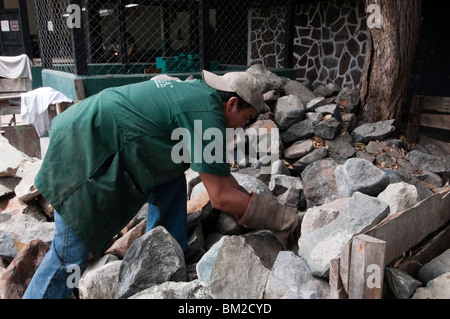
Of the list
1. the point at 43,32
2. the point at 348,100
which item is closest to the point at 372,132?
the point at 348,100

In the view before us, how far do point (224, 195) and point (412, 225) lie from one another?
108 cm

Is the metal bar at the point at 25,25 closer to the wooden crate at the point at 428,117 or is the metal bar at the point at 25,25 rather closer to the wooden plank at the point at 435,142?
the wooden crate at the point at 428,117

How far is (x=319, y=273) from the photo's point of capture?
2.05 meters

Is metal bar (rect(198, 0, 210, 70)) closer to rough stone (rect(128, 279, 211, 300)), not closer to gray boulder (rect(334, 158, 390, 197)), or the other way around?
gray boulder (rect(334, 158, 390, 197))

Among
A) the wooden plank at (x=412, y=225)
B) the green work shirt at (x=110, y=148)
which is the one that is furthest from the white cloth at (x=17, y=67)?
the wooden plank at (x=412, y=225)

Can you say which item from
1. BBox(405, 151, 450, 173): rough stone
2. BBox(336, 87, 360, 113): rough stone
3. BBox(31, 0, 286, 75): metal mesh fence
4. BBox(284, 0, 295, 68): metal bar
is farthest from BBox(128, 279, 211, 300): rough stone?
BBox(284, 0, 295, 68): metal bar

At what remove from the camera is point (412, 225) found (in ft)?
7.38

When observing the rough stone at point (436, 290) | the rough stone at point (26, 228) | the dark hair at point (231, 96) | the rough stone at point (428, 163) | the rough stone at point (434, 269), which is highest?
the dark hair at point (231, 96)

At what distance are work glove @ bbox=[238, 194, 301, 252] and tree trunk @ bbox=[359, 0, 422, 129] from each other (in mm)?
2986

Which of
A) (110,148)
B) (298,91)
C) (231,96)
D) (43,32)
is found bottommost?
(298,91)

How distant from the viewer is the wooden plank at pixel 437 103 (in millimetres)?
4637

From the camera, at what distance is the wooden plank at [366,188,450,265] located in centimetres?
202

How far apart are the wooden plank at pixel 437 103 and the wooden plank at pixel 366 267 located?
3579 mm

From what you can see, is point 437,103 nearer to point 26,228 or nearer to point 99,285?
point 99,285
